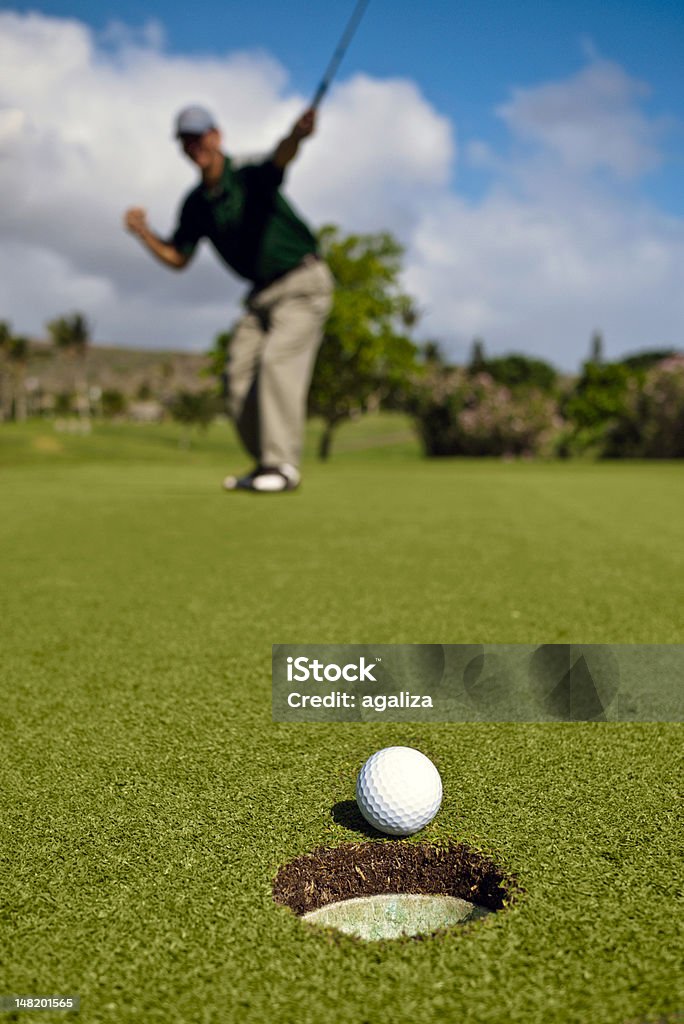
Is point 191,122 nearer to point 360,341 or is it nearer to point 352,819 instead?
point 352,819

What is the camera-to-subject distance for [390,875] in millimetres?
1732

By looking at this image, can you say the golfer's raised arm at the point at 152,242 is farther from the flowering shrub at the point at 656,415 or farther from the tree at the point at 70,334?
the tree at the point at 70,334

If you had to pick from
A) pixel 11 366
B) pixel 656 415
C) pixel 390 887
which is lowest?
A: pixel 390 887

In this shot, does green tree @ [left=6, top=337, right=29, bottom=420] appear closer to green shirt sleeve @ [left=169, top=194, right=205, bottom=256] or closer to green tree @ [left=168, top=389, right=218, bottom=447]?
green tree @ [left=168, top=389, right=218, bottom=447]

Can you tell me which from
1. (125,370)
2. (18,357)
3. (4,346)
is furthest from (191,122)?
(125,370)

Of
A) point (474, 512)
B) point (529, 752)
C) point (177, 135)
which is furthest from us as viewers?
point (474, 512)

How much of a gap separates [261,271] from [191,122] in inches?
49.7

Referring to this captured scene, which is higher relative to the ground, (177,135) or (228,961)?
(177,135)

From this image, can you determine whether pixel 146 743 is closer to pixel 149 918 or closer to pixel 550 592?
pixel 149 918

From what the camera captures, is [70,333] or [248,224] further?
[70,333]

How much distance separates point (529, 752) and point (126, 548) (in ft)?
13.2

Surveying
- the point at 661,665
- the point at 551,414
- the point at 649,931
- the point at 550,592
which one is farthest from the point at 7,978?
the point at 551,414

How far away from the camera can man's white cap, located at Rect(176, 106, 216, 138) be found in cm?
616

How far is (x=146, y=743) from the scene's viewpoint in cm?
219
